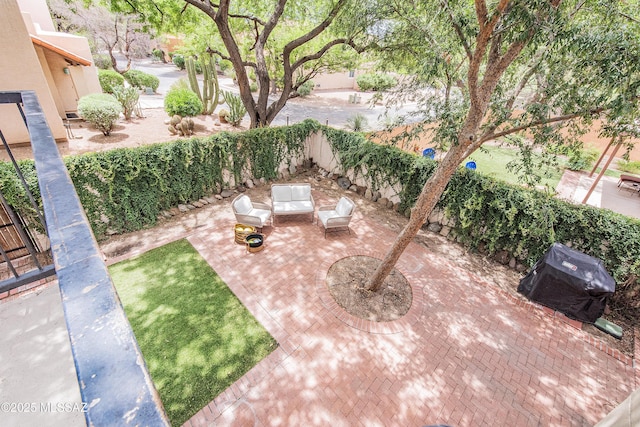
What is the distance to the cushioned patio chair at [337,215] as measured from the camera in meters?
8.27

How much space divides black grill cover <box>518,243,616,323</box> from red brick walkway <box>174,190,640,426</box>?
0.42 m

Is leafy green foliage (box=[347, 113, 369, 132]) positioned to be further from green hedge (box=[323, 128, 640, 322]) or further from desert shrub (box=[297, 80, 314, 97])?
desert shrub (box=[297, 80, 314, 97])

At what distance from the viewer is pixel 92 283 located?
0.95m

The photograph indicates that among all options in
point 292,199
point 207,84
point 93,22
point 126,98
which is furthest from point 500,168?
point 93,22

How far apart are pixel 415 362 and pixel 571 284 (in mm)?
4113

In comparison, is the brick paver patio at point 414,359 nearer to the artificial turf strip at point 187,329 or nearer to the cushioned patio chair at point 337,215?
the artificial turf strip at point 187,329

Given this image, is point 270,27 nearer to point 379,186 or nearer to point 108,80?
point 379,186

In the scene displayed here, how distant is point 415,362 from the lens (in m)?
5.34

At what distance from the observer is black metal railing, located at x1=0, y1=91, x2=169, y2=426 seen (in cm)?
67

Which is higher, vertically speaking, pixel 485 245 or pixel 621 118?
pixel 621 118

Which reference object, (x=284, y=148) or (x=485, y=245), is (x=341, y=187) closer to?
(x=284, y=148)

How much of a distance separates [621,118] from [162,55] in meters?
55.2

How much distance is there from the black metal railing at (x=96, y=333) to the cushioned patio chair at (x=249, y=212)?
6.79 metres

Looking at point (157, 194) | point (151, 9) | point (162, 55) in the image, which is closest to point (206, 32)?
point (151, 9)
